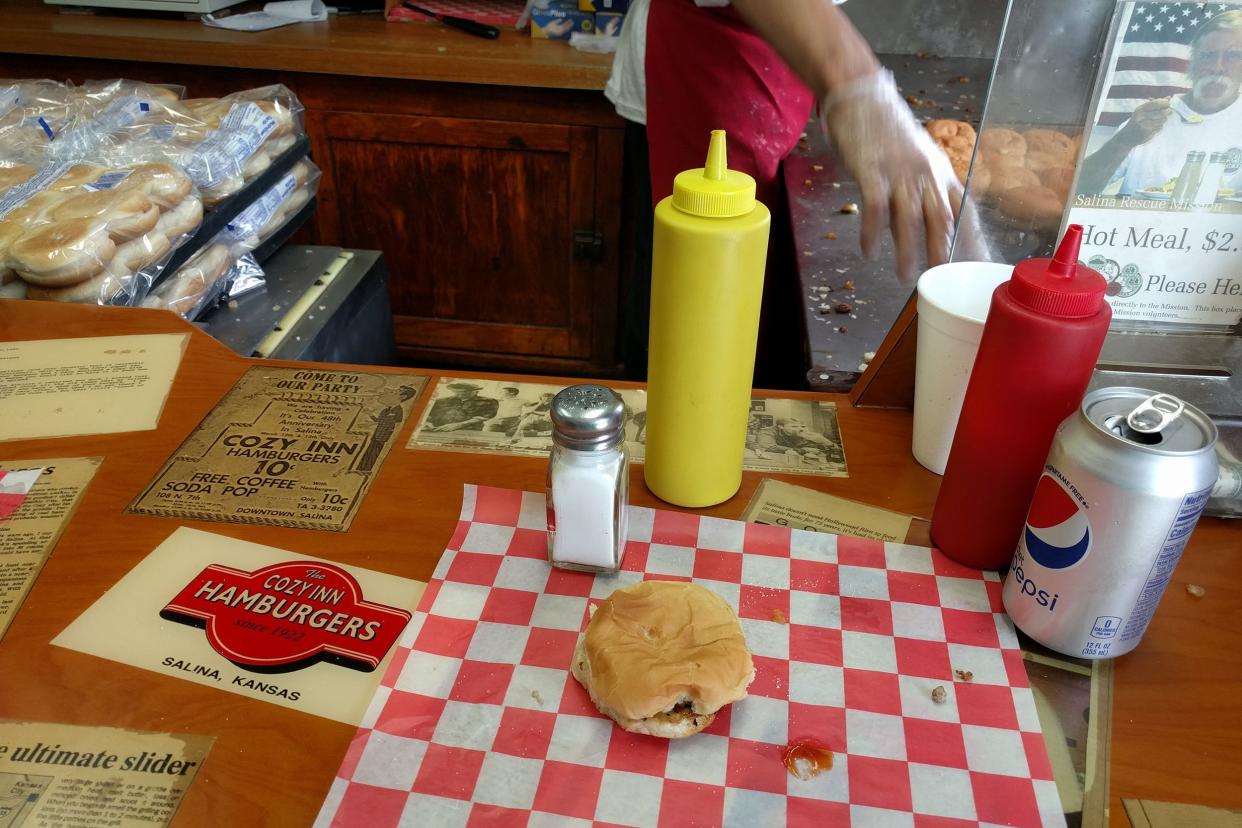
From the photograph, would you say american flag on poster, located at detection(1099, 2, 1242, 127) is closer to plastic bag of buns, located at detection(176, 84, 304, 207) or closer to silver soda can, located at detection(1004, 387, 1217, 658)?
silver soda can, located at detection(1004, 387, 1217, 658)

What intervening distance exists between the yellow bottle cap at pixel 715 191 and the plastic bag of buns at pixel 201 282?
1.05 m

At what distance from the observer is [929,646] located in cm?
80

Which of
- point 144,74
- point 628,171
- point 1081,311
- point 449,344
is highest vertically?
point 1081,311

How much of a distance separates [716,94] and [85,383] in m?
1.28

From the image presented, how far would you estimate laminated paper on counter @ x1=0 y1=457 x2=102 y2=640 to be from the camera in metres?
0.86

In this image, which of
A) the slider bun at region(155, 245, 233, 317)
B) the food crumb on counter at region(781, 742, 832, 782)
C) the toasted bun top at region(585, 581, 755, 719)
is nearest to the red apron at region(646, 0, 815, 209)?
the slider bun at region(155, 245, 233, 317)

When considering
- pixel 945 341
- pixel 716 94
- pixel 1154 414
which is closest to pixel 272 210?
pixel 716 94

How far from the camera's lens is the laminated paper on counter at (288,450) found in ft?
3.17

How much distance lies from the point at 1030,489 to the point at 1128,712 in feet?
0.69

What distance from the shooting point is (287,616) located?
0.84 meters

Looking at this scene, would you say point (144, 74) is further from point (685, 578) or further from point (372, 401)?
point (685, 578)

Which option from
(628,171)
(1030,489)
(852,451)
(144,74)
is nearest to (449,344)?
(628,171)

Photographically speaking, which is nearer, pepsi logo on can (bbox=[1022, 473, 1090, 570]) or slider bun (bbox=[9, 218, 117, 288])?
pepsi logo on can (bbox=[1022, 473, 1090, 570])

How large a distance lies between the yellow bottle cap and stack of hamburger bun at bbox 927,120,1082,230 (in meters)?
0.30
